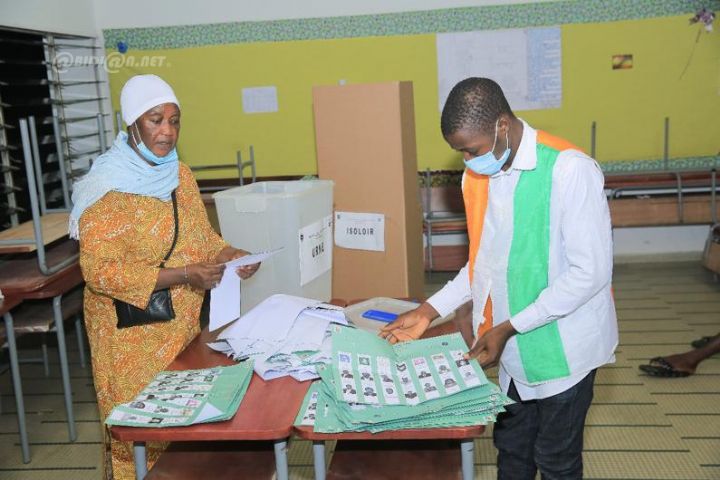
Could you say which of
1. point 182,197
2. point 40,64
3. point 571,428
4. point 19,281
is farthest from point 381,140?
point 40,64

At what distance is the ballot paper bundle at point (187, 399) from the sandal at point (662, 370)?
2515 mm

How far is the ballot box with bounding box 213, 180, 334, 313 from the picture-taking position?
8.00 ft

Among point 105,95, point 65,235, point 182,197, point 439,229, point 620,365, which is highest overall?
point 105,95

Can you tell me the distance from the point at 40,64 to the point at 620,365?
4086 mm

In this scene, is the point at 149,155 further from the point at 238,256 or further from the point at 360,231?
the point at 360,231

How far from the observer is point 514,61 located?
554cm

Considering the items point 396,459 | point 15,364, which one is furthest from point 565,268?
point 15,364

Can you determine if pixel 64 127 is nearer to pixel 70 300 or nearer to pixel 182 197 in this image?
pixel 70 300

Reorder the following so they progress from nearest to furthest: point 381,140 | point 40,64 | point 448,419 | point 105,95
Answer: point 448,419
point 381,140
point 40,64
point 105,95

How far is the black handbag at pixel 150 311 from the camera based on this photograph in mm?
2117

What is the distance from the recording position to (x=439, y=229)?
5.41 metres

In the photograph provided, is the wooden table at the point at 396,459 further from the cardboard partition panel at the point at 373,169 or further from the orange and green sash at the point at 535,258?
the cardboard partition panel at the point at 373,169

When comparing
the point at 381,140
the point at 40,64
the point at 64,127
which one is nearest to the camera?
the point at 381,140

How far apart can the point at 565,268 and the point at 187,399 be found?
898 mm
